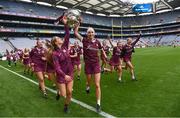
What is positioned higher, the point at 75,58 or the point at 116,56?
the point at 116,56

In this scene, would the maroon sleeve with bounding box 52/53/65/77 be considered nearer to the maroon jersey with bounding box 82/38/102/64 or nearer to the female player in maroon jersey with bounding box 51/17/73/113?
the female player in maroon jersey with bounding box 51/17/73/113

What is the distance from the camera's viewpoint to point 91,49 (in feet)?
27.2

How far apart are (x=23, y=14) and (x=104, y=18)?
121 feet

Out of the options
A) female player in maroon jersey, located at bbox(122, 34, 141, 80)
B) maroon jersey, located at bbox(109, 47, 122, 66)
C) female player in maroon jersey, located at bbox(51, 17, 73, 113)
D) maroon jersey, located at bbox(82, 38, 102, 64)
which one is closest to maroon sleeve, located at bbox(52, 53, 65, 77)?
female player in maroon jersey, located at bbox(51, 17, 73, 113)

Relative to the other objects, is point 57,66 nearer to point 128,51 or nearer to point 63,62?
point 63,62

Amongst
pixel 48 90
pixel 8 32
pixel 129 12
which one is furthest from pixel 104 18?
pixel 48 90

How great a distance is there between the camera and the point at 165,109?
289 inches

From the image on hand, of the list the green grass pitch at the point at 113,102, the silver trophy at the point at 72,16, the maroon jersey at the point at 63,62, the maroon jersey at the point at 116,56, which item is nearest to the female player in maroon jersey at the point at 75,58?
the maroon jersey at the point at 116,56

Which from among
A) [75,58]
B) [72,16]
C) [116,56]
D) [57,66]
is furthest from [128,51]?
[57,66]

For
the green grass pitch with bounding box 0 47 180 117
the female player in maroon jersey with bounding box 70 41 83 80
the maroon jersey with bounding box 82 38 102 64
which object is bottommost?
the green grass pitch with bounding box 0 47 180 117

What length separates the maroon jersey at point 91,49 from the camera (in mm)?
8250

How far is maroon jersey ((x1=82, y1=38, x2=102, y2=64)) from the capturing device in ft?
27.1

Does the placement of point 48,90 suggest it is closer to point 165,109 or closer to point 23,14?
point 165,109

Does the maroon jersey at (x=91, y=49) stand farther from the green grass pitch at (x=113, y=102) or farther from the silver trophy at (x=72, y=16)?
the green grass pitch at (x=113, y=102)
